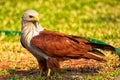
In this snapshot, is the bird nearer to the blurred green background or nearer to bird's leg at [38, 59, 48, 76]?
bird's leg at [38, 59, 48, 76]

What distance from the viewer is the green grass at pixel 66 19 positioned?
10633mm

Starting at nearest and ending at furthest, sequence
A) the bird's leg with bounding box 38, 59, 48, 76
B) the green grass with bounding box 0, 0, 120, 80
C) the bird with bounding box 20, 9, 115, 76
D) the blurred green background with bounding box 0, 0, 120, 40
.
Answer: the bird with bounding box 20, 9, 115, 76, the bird's leg with bounding box 38, 59, 48, 76, the green grass with bounding box 0, 0, 120, 80, the blurred green background with bounding box 0, 0, 120, 40

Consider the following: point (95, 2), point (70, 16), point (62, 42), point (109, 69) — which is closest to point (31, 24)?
point (62, 42)

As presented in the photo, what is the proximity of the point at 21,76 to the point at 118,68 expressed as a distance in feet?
5.10

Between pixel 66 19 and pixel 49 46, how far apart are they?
732 cm

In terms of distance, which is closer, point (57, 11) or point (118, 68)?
point (118, 68)

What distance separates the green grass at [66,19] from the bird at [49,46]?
1255 millimetres

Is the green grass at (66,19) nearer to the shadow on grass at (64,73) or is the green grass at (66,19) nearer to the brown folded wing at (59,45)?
the shadow on grass at (64,73)

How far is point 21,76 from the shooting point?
7.96 metres

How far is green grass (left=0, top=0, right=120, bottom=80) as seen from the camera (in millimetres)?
10633

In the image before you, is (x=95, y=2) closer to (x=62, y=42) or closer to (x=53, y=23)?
(x=53, y=23)

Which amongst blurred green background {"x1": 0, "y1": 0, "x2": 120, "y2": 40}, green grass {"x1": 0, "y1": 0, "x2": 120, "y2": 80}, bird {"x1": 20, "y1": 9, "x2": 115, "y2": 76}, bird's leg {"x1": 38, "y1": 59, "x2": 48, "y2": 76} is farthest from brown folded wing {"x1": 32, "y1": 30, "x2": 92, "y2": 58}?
blurred green background {"x1": 0, "y1": 0, "x2": 120, "y2": 40}

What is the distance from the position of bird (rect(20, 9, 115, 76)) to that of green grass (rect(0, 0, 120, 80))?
4.12ft

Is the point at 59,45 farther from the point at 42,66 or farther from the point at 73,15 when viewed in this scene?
the point at 73,15
